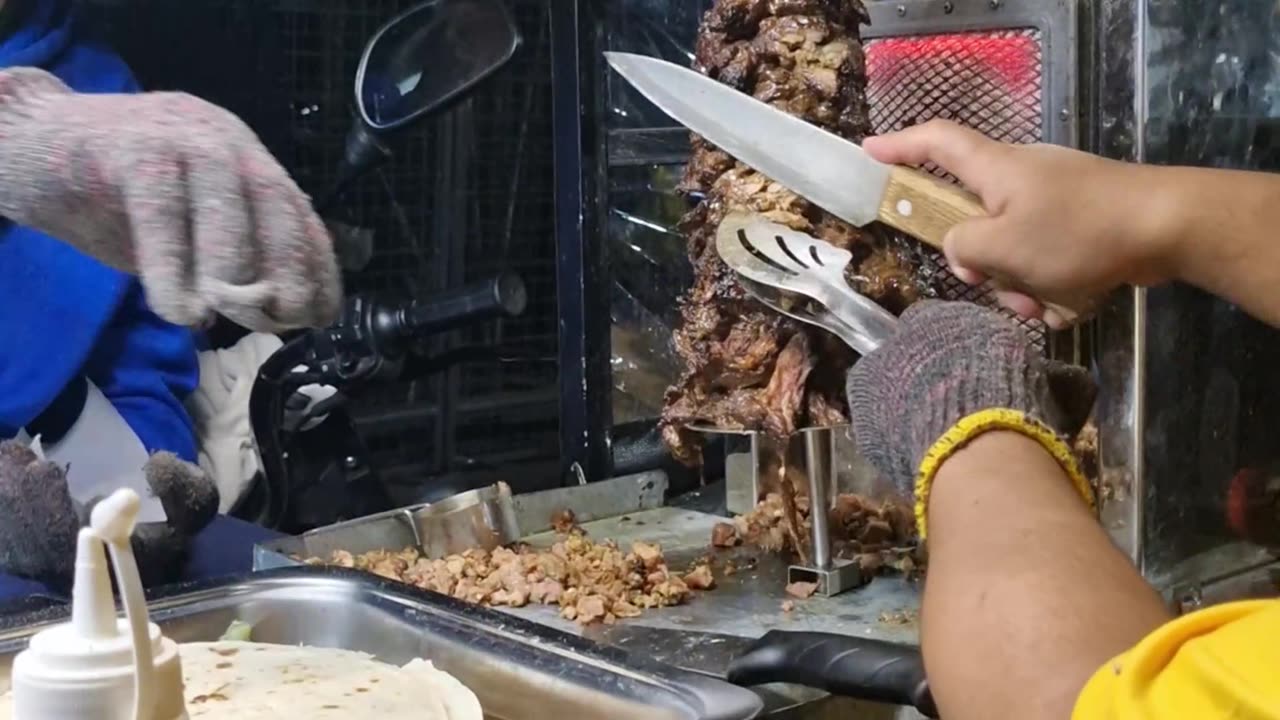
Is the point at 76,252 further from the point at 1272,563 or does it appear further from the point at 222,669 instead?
the point at 1272,563

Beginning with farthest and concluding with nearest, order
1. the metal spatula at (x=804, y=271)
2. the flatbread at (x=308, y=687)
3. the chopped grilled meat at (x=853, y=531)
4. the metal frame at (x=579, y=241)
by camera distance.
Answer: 1. the metal frame at (x=579, y=241)
2. the chopped grilled meat at (x=853, y=531)
3. the metal spatula at (x=804, y=271)
4. the flatbread at (x=308, y=687)

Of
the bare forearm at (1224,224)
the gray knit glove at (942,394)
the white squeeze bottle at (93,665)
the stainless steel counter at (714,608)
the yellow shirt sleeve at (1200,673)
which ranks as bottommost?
the stainless steel counter at (714,608)

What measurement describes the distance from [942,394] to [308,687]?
1.83 feet

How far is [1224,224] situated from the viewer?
102 cm

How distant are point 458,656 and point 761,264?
1.67 feet

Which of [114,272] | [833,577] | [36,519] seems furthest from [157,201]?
[833,577]

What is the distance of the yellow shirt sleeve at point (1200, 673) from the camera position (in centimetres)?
53

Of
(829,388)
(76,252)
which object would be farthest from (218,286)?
(829,388)

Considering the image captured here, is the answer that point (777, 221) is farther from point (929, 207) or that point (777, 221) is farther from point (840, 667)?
point (840, 667)

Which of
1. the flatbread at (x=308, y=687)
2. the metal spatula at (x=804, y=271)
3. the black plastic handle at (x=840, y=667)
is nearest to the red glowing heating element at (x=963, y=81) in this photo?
the metal spatula at (x=804, y=271)

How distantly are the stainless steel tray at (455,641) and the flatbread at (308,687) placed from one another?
59mm

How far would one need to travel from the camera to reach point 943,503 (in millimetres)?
803

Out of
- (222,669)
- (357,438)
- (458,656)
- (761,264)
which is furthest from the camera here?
(357,438)

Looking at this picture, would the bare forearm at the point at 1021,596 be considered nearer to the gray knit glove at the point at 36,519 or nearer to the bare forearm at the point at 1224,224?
the bare forearm at the point at 1224,224
